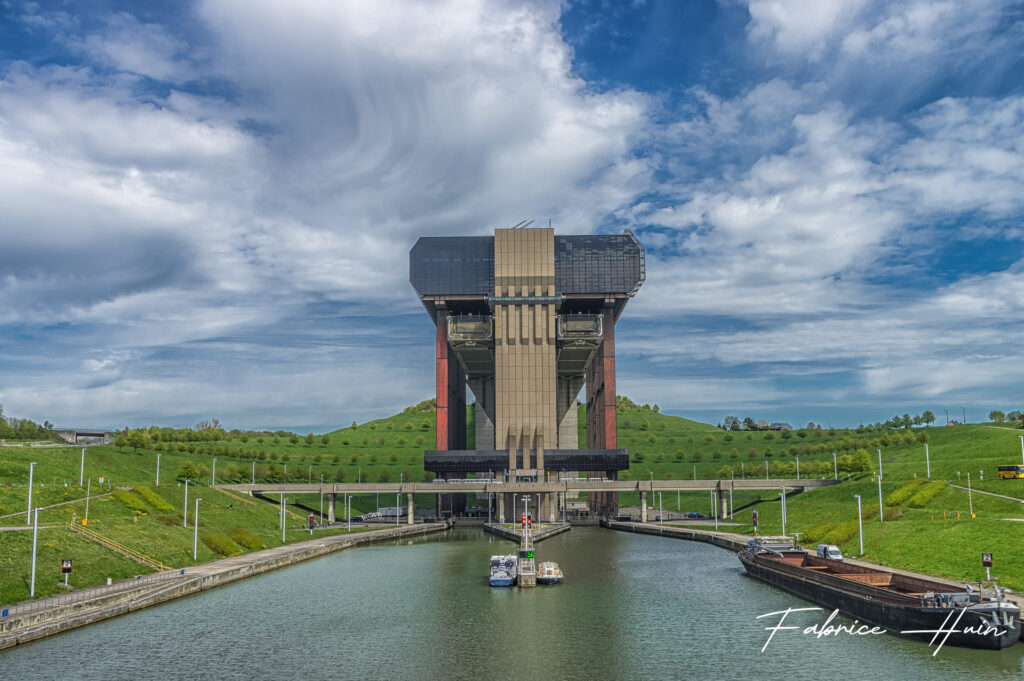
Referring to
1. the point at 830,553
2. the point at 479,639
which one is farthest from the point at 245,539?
the point at 830,553

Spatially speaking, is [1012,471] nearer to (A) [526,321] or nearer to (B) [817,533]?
(B) [817,533]

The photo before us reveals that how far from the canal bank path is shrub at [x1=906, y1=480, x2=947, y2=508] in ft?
267

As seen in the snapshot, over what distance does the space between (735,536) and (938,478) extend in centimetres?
3541

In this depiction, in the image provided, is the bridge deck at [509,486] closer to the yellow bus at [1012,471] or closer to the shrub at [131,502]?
the shrub at [131,502]

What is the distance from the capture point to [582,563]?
9706 centimetres

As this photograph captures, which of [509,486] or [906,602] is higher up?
[906,602]

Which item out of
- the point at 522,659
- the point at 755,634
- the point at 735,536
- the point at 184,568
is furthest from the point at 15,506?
the point at 735,536

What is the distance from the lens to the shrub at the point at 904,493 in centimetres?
11394

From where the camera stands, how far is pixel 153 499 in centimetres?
10838

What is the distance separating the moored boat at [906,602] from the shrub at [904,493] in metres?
42.1

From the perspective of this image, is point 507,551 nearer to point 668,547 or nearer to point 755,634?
point 668,547

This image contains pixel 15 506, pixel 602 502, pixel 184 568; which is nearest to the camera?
pixel 184 568

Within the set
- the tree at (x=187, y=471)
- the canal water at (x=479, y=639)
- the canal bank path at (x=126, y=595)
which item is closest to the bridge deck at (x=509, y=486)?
the tree at (x=187, y=471)

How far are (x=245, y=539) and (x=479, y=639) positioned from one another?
193 feet
